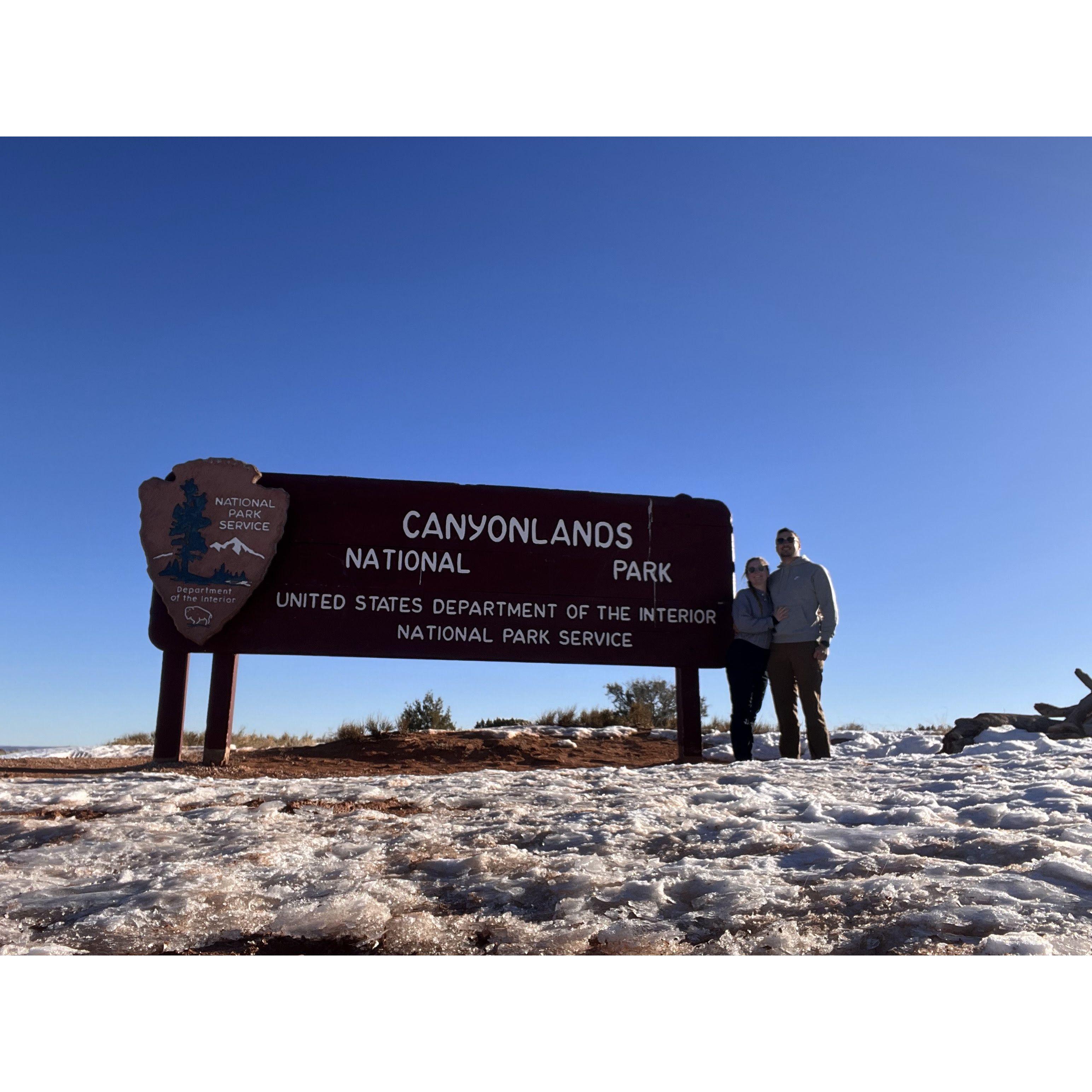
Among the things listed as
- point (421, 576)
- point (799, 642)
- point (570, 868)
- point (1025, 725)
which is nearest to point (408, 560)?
point (421, 576)

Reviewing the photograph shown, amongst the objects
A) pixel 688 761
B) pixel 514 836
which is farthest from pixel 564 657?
pixel 514 836

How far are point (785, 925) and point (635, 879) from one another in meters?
0.59

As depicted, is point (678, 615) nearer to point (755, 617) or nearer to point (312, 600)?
point (755, 617)

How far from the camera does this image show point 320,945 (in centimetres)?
224

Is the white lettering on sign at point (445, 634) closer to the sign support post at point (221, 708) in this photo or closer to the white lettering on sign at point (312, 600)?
the white lettering on sign at point (312, 600)

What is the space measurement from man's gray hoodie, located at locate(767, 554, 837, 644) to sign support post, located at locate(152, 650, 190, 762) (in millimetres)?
5908

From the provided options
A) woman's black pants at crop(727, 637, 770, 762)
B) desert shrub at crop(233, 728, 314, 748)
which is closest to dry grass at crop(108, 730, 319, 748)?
desert shrub at crop(233, 728, 314, 748)

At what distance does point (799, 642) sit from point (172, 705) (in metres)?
6.19

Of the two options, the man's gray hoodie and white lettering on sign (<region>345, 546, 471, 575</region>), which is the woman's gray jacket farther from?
white lettering on sign (<region>345, 546, 471, 575</region>)

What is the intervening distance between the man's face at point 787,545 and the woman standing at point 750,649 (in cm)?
19

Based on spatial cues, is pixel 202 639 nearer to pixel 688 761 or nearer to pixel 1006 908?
pixel 688 761

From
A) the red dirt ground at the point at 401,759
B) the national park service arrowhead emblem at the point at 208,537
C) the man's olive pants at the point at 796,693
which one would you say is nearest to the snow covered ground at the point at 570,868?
the red dirt ground at the point at 401,759

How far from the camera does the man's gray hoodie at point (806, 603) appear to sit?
23.5ft

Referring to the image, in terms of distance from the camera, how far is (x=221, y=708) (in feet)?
24.9
